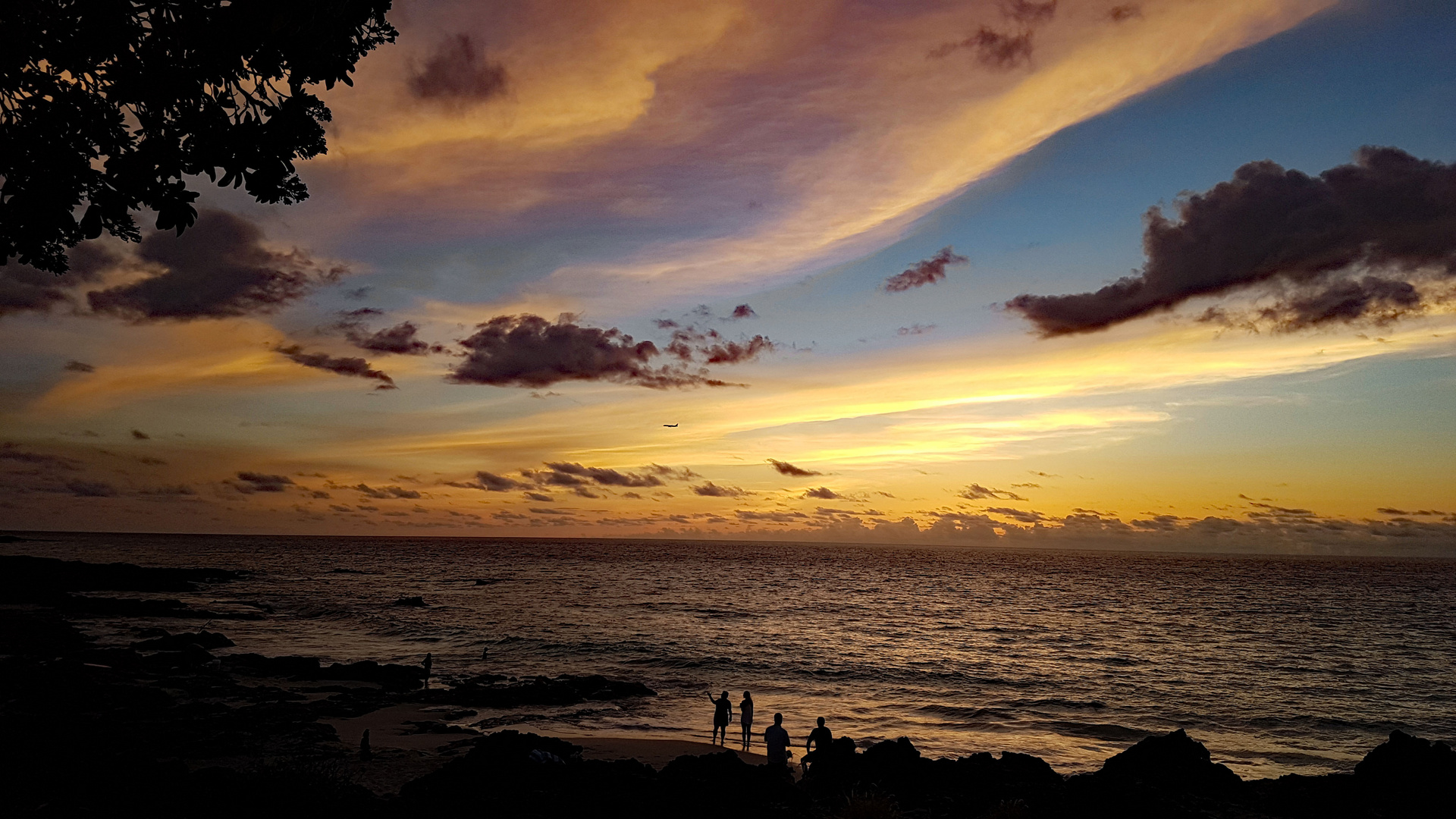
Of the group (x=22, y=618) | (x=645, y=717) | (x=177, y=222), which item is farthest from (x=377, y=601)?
(x=177, y=222)

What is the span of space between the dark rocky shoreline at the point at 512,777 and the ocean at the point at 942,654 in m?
7.01

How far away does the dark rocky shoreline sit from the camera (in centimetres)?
1320

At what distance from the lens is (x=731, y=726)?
99.1ft

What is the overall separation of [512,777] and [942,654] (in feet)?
134

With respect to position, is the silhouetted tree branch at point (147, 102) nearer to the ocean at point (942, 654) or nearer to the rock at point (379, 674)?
the ocean at point (942, 654)

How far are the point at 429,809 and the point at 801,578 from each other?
413 ft

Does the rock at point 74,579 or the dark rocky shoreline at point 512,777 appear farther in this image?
the rock at point 74,579

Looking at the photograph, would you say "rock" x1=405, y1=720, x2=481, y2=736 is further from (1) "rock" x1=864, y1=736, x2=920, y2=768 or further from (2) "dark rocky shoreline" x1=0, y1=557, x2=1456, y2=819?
(1) "rock" x1=864, y1=736, x2=920, y2=768

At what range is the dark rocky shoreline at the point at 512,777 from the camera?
520 inches

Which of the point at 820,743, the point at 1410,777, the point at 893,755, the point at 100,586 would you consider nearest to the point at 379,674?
the point at 820,743

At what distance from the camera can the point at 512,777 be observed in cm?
1609

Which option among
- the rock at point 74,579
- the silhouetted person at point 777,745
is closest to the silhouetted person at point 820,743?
the silhouetted person at point 777,745

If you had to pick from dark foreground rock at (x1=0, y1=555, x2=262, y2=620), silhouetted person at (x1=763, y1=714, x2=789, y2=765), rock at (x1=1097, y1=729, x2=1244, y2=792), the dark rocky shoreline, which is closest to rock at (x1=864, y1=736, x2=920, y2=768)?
the dark rocky shoreline

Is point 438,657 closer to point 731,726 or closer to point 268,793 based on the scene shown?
point 731,726
